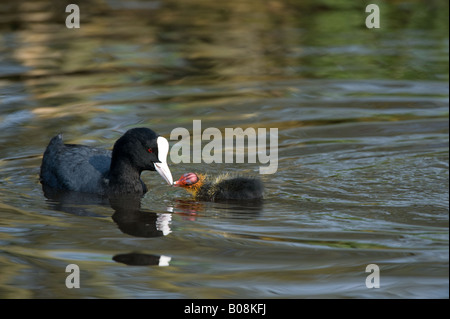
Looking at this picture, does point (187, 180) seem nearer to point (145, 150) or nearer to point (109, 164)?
point (145, 150)

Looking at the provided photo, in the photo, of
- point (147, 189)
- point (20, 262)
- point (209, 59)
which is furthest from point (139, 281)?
point (209, 59)

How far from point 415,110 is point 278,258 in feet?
13.4

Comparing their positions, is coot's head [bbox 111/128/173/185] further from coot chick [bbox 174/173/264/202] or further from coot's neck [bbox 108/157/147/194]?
coot chick [bbox 174/173/264/202]

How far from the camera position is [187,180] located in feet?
21.4

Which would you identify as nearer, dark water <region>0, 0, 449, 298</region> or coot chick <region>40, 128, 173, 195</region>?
dark water <region>0, 0, 449, 298</region>

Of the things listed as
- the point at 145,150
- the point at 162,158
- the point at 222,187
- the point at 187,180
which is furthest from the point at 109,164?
the point at 222,187

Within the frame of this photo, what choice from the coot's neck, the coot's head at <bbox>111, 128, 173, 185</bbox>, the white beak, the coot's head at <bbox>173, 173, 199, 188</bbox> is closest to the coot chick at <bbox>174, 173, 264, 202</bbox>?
the coot's head at <bbox>173, 173, 199, 188</bbox>

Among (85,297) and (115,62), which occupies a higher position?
(115,62)

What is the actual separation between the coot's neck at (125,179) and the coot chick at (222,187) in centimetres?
36

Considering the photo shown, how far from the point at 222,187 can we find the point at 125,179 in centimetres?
82

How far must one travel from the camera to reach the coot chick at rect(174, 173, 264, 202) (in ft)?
20.9

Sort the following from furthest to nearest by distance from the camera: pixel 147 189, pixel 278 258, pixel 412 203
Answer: pixel 147 189 < pixel 412 203 < pixel 278 258

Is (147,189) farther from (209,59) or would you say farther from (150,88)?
(209,59)

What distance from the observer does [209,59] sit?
441 inches
